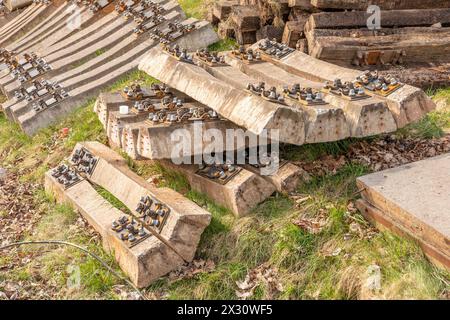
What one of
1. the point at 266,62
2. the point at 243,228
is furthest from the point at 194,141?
the point at 266,62

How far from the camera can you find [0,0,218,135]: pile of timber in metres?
8.66

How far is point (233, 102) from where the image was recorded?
5.19 m

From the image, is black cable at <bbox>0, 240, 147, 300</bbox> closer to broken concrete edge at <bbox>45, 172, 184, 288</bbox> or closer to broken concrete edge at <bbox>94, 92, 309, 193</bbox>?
broken concrete edge at <bbox>45, 172, 184, 288</bbox>

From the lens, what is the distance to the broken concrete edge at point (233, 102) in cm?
477

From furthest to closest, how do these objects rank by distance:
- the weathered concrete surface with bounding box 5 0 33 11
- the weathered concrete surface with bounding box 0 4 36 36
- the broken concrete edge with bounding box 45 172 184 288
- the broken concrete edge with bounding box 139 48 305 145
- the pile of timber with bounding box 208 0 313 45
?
the weathered concrete surface with bounding box 5 0 33 11 → the weathered concrete surface with bounding box 0 4 36 36 → the pile of timber with bounding box 208 0 313 45 → the broken concrete edge with bounding box 139 48 305 145 → the broken concrete edge with bounding box 45 172 184 288

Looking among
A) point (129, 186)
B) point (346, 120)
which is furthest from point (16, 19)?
point (346, 120)

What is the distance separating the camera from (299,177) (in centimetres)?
518

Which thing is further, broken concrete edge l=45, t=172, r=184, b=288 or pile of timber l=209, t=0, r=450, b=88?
pile of timber l=209, t=0, r=450, b=88

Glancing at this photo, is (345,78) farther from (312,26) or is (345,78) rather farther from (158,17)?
(158,17)

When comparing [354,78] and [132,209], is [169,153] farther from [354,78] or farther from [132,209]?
[354,78]

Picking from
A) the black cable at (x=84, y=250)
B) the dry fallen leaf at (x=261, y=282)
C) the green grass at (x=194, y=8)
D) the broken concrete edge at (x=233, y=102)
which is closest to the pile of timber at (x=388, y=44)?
the broken concrete edge at (x=233, y=102)

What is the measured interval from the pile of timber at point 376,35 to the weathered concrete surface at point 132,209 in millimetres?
3084

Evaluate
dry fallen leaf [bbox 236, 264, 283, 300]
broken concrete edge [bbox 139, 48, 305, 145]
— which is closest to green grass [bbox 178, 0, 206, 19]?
broken concrete edge [bbox 139, 48, 305, 145]

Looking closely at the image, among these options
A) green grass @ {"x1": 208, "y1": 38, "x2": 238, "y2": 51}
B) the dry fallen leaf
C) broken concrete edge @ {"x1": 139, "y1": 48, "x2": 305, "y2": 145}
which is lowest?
the dry fallen leaf
